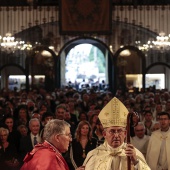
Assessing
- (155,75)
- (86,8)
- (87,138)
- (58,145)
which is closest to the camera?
(58,145)

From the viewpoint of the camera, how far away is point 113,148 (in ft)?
19.5

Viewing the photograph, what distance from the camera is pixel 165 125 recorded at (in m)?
8.89

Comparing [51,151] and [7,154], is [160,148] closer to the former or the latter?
[7,154]

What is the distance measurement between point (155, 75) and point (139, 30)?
11.4 feet

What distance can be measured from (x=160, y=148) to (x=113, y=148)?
10.1ft

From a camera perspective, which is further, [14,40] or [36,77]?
[36,77]

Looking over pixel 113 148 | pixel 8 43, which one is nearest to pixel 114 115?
pixel 113 148

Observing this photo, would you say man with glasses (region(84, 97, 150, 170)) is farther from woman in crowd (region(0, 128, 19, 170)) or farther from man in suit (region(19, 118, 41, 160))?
man in suit (region(19, 118, 41, 160))

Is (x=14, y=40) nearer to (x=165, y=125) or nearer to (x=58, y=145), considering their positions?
(x=165, y=125)

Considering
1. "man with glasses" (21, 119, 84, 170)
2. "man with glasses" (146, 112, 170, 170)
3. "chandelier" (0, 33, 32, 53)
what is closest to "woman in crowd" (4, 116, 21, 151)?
"man with glasses" (146, 112, 170, 170)

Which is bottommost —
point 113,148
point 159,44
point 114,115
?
point 113,148

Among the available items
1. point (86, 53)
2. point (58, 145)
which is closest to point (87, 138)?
A: point (58, 145)

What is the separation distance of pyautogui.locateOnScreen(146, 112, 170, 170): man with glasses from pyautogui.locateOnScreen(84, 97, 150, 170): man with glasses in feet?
8.86

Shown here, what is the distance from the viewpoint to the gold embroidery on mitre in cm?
602
